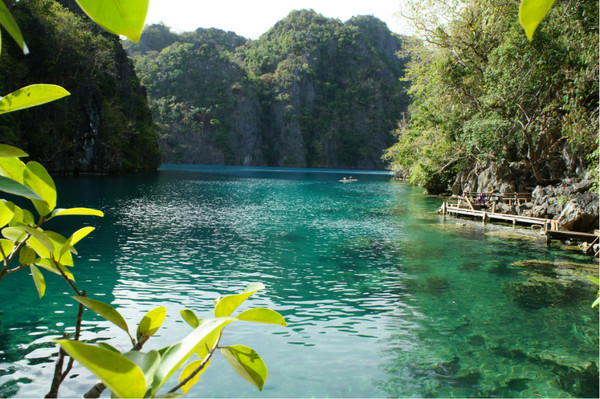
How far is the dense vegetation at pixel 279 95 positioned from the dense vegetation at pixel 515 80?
84332 mm

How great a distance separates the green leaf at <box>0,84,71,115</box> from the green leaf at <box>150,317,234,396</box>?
0.43 metres

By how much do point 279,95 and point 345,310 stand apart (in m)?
111

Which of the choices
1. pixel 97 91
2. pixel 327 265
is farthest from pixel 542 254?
pixel 97 91

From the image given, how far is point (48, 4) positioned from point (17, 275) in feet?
126

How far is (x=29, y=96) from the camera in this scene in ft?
2.20

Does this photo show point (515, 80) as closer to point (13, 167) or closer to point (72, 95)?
point (13, 167)

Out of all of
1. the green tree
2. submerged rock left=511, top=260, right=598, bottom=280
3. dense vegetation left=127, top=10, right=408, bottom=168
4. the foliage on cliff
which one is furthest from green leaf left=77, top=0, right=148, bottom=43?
dense vegetation left=127, top=10, right=408, bottom=168

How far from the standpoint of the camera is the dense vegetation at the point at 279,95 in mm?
106312

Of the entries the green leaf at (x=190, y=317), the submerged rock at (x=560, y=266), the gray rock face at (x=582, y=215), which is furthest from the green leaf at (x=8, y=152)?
the gray rock face at (x=582, y=215)

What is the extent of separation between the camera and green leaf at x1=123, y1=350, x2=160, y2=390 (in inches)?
20.4

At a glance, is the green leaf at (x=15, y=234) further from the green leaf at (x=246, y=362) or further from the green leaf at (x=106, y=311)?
the green leaf at (x=246, y=362)

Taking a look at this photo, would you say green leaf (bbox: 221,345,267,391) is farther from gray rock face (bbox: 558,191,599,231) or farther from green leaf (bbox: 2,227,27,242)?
gray rock face (bbox: 558,191,599,231)

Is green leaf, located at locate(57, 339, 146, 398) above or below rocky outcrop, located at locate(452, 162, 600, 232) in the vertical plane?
above

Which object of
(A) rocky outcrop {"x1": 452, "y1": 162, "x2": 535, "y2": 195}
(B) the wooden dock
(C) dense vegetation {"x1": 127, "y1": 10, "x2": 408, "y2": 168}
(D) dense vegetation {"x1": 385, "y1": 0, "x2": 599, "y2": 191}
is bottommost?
(B) the wooden dock
